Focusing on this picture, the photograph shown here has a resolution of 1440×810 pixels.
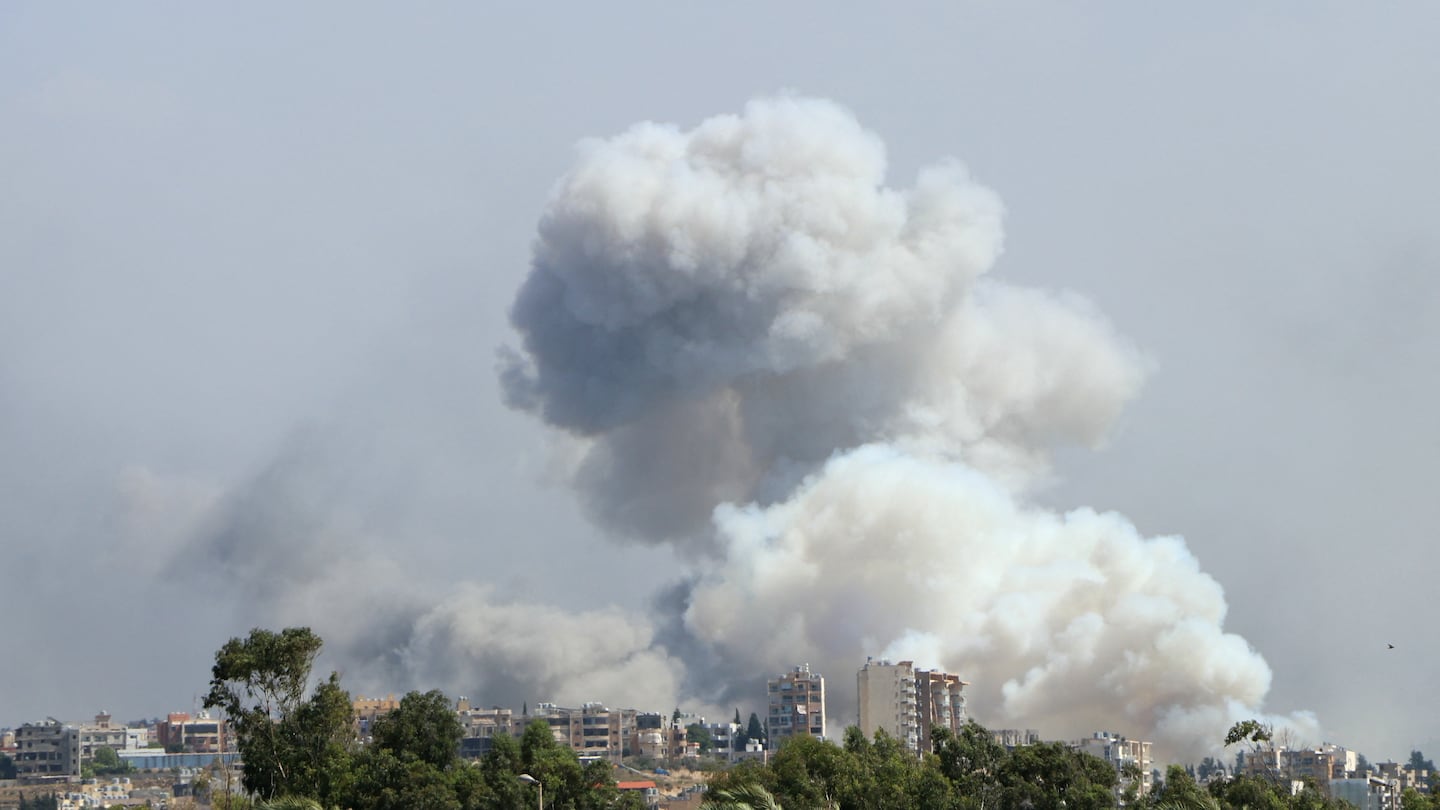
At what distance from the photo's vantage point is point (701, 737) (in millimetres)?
149625

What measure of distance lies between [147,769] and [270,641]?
356ft

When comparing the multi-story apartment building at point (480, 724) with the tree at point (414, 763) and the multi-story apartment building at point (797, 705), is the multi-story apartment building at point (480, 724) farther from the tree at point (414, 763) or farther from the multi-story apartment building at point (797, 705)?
the tree at point (414, 763)

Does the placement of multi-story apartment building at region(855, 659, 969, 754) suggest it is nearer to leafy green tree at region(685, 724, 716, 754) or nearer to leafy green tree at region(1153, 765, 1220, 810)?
leafy green tree at region(685, 724, 716, 754)

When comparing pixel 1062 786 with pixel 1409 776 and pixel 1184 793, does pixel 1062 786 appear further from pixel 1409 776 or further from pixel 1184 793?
pixel 1409 776

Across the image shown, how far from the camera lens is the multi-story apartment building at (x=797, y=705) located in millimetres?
117562

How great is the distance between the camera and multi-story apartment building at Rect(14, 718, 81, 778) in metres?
149

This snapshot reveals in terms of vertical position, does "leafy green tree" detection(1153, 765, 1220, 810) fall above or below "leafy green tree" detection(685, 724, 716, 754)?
below

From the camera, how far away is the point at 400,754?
4797cm

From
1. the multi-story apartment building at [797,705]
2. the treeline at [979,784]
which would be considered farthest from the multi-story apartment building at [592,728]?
the treeline at [979,784]

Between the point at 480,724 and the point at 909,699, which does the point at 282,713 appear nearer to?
the point at 909,699

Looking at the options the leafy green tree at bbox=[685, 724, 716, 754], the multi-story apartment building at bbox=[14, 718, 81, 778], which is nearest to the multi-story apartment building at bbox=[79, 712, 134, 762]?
the multi-story apartment building at bbox=[14, 718, 81, 778]

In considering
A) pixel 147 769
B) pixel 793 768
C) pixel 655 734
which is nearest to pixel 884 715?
pixel 655 734

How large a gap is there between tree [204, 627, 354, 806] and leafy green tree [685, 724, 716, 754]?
97973 millimetres

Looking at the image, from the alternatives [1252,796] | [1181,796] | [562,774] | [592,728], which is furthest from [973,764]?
[592,728]
